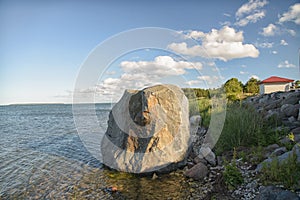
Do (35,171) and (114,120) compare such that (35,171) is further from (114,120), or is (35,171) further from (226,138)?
(226,138)

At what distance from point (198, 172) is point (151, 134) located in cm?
184

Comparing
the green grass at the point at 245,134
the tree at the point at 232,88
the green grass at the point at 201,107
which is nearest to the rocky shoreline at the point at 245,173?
the green grass at the point at 245,134

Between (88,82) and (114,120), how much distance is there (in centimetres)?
181

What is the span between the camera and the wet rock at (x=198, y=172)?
563cm

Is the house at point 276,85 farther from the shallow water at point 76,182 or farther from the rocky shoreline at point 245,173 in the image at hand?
the shallow water at point 76,182

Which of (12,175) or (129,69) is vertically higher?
(129,69)

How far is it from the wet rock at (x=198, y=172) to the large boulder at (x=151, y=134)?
68cm

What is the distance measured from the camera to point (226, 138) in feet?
23.7

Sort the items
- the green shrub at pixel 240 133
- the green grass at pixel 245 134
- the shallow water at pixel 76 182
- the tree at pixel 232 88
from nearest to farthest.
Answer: the shallow water at pixel 76 182 < the green grass at pixel 245 134 < the green shrub at pixel 240 133 < the tree at pixel 232 88

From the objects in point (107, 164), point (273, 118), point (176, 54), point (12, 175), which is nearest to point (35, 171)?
point (12, 175)

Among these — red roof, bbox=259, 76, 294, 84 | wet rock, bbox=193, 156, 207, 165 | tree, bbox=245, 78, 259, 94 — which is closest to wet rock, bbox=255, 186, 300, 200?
wet rock, bbox=193, 156, 207, 165

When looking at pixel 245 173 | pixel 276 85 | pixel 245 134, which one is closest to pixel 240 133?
pixel 245 134

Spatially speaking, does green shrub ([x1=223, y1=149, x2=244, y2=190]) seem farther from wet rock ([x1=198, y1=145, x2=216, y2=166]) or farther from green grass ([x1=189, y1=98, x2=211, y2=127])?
green grass ([x1=189, y1=98, x2=211, y2=127])

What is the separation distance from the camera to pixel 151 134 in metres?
6.64
